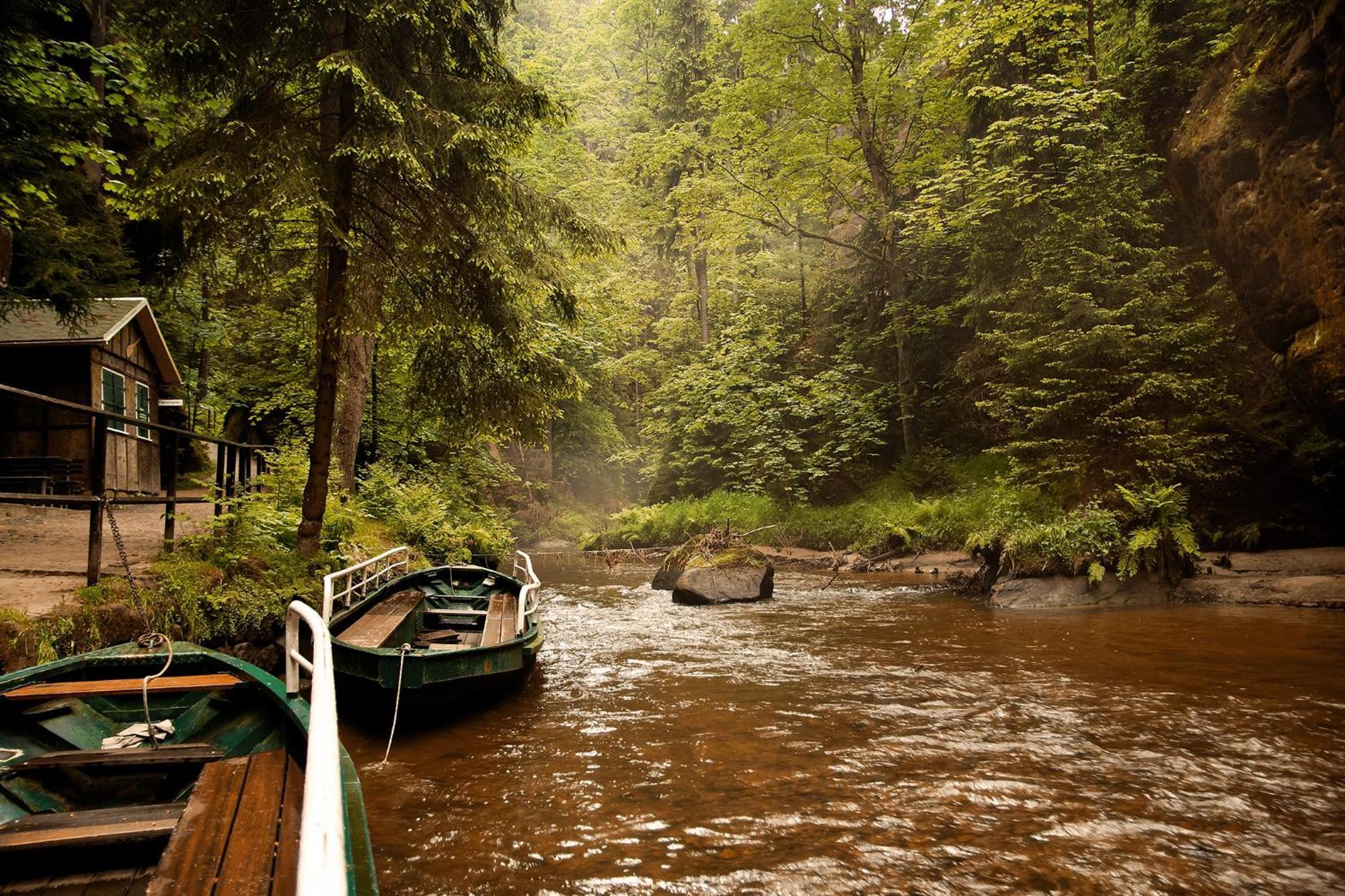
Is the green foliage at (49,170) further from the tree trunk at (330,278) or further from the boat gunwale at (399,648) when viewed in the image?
the boat gunwale at (399,648)

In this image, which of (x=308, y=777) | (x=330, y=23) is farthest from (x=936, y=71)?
(x=308, y=777)

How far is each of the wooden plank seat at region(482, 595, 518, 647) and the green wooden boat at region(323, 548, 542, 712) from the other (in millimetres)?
17

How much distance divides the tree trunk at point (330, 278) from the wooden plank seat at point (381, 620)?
1.53 m

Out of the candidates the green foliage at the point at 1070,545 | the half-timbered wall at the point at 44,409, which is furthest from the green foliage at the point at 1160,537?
the half-timbered wall at the point at 44,409

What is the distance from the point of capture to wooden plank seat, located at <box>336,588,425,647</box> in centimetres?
666

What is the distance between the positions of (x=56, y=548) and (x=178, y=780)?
338 inches

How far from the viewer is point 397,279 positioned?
1028 cm

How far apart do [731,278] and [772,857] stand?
27308 mm

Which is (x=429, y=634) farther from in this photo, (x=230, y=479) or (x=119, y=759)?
(x=119, y=759)

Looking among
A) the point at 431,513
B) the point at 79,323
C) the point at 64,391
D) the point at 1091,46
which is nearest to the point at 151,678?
the point at 431,513

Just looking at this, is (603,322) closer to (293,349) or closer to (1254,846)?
(293,349)

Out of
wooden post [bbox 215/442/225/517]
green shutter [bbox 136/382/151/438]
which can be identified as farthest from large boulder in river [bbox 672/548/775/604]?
green shutter [bbox 136/382/151/438]

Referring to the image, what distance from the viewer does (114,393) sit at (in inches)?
619

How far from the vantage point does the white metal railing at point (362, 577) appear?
21.4 ft
